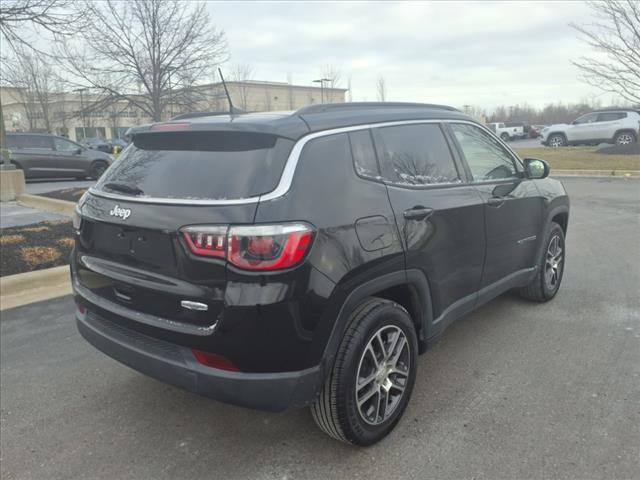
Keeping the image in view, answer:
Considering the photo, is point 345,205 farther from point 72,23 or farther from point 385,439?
point 72,23

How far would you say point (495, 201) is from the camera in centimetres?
379

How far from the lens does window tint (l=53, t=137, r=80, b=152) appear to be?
16375 millimetres

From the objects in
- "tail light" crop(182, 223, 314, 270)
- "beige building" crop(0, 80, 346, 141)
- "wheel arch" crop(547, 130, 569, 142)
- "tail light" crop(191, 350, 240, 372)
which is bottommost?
"tail light" crop(191, 350, 240, 372)

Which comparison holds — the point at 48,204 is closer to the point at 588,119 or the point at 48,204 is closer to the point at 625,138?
the point at 625,138

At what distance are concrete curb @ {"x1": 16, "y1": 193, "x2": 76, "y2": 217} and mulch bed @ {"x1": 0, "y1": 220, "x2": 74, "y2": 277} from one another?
1852 mm

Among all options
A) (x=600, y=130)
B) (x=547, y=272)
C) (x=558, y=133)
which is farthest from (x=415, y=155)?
(x=558, y=133)

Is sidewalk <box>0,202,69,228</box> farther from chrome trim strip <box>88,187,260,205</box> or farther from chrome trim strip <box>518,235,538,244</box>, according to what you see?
chrome trim strip <box>518,235,538,244</box>

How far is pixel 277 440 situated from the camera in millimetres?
2904

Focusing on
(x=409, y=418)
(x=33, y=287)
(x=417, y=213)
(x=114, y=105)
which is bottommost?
(x=409, y=418)

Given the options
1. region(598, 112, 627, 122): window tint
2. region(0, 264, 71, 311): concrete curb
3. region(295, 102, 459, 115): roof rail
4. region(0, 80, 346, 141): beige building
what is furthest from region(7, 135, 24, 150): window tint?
region(598, 112, 627, 122): window tint

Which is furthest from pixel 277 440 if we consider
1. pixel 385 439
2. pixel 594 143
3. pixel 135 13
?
pixel 594 143

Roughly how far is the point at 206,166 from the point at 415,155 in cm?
137

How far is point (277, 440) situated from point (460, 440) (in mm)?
1012

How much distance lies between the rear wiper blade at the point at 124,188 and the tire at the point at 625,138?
26017mm
